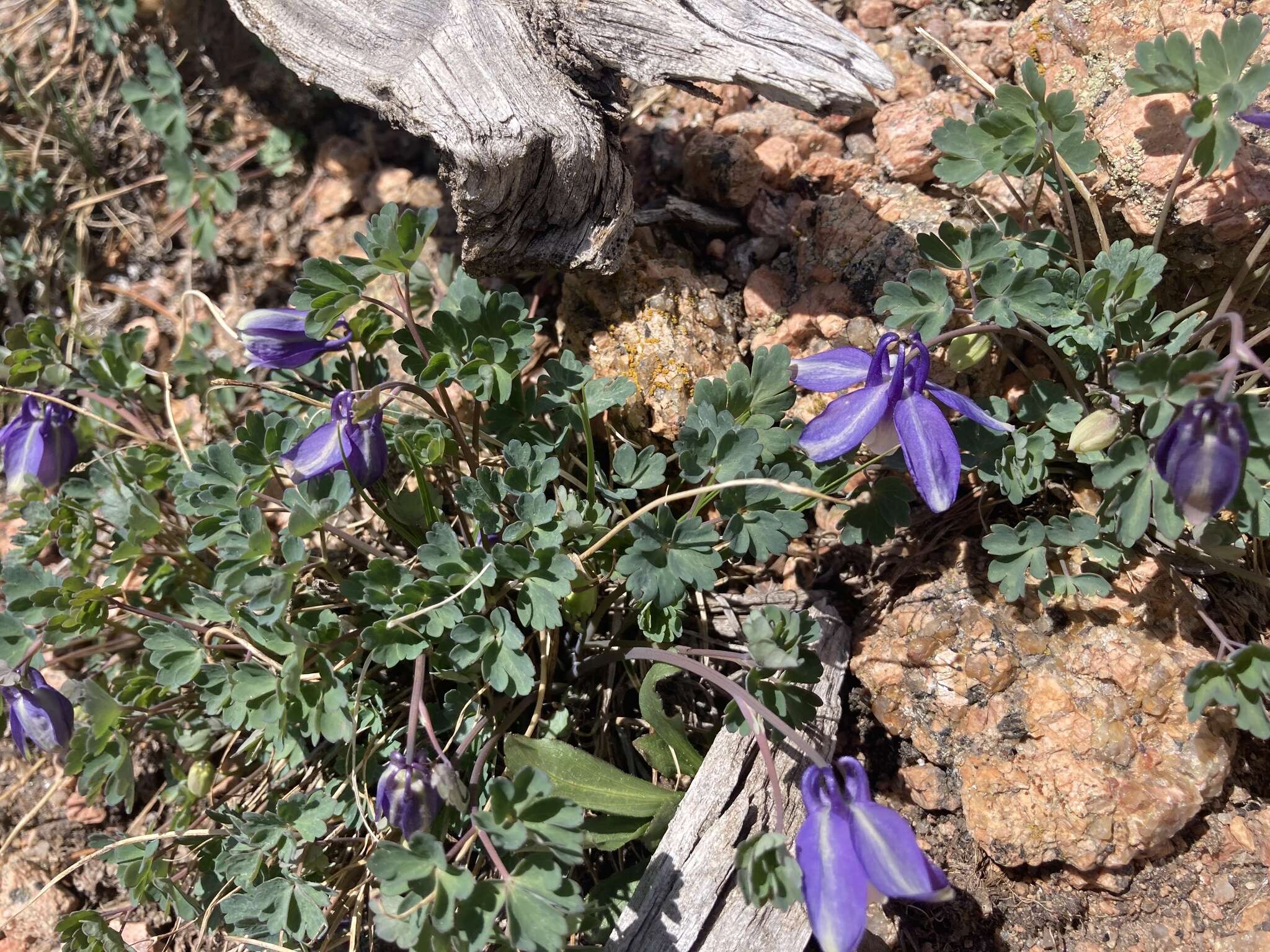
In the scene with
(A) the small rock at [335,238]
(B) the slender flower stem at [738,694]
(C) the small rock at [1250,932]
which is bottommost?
(C) the small rock at [1250,932]

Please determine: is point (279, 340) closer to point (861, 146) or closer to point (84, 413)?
point (84, 413)

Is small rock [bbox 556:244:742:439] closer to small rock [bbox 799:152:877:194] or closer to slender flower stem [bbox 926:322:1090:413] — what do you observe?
small rock [bbox 799:152:877:194]

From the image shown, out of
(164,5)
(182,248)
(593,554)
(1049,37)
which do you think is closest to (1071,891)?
(593,554)

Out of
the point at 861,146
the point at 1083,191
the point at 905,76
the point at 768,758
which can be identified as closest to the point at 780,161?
the point at 861,146

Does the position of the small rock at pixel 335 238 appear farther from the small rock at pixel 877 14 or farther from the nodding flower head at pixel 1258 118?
the nodding flower head at pixel 1258 118

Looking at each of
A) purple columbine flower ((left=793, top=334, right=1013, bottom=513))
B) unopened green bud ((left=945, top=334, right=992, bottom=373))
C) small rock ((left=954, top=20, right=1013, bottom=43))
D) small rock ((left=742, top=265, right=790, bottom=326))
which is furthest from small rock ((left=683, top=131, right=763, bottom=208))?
purple columbine flower ((left=793, top=334, right=1013, bottom=513))

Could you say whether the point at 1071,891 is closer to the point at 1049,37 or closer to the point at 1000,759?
the point at 1000,759

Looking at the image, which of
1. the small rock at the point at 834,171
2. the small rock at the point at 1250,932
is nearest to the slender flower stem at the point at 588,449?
the small rock at the point at 834,171

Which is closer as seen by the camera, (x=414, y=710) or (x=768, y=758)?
(x=768, y=758)
